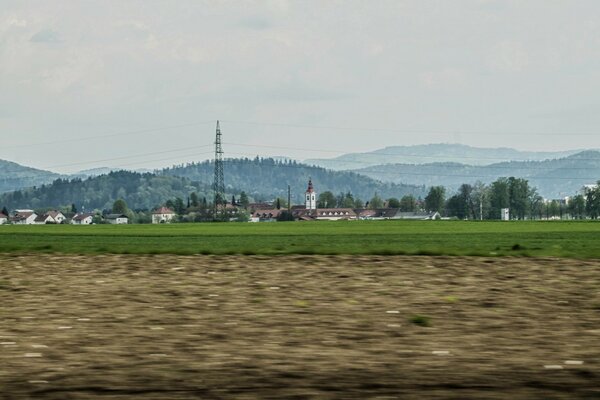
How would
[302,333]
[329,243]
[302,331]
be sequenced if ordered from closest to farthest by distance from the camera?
[302,333] → [302,331] → [329,243]

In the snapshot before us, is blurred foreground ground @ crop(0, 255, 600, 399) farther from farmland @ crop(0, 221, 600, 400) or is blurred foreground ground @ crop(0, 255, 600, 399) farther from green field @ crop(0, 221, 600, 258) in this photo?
green field @ crop(0, 221, 600, 258)

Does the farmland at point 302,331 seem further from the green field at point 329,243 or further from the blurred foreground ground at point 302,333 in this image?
the green field at point 329,243

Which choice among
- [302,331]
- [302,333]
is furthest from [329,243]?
[302,333]

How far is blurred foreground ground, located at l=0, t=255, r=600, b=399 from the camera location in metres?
10.9

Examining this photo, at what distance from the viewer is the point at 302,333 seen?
45.5 feet

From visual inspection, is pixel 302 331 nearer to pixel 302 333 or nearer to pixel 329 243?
pixel 302 333

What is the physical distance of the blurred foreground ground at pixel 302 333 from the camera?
1087 centimetres

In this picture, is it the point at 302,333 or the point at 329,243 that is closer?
the point at 302,333

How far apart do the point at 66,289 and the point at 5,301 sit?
1.72 meters

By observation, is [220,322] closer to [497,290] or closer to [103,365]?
[103,365]

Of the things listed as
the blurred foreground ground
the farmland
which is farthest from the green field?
the blurred foreground ground

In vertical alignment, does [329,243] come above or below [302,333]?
above

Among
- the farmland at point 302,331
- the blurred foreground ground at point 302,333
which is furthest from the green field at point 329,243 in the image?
the blurred foreground ground at point 302,333

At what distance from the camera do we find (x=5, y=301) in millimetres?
17344
